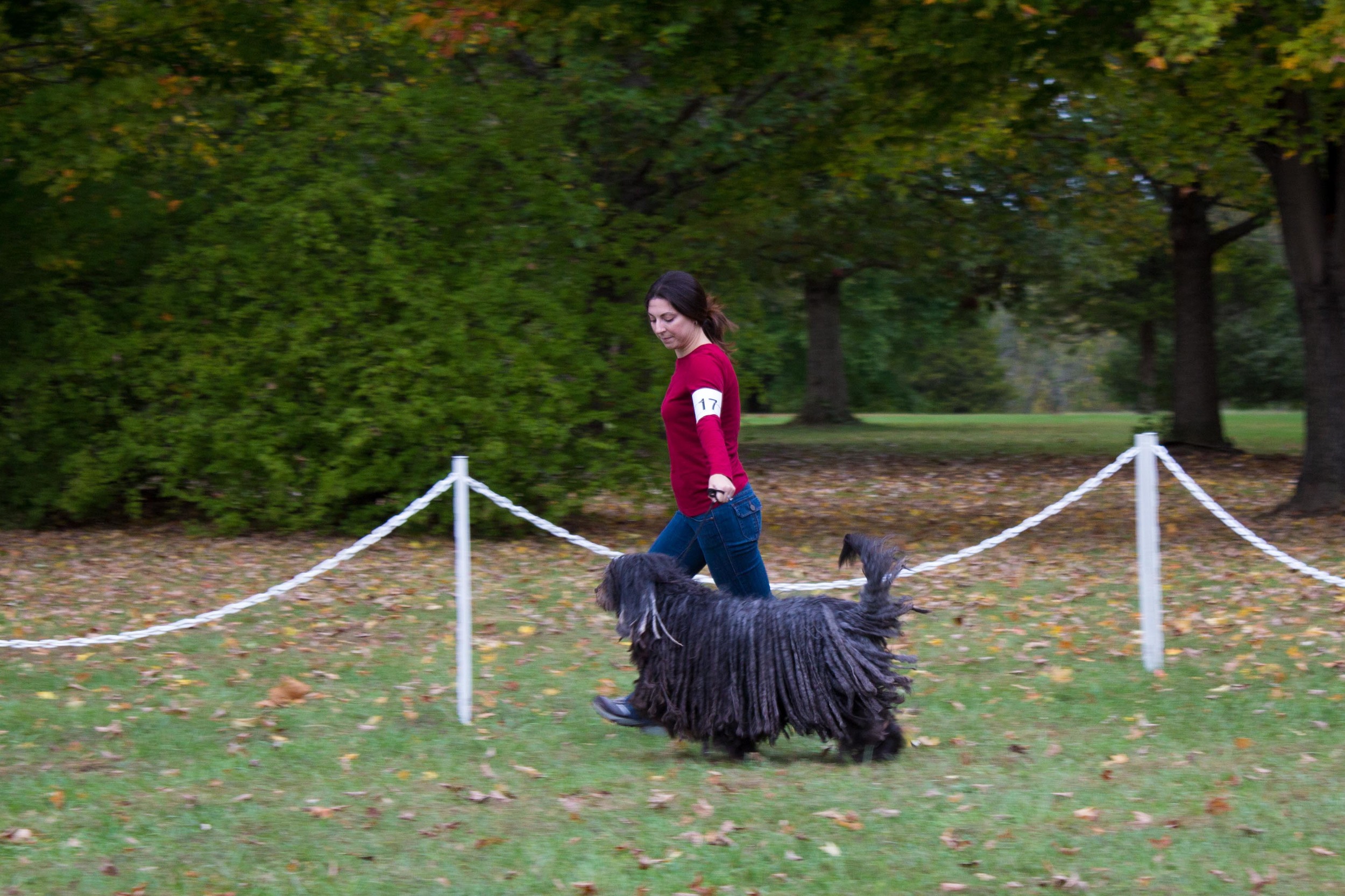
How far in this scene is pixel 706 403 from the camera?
5484 mm

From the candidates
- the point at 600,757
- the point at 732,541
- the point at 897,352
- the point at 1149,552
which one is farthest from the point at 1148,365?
the point at 600,757

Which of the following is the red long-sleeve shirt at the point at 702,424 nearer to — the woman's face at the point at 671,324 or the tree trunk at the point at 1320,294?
the woman's face at the point at 671,324

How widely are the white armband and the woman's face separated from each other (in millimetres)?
243

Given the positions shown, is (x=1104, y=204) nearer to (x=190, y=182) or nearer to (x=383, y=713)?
(x=190, y=182)

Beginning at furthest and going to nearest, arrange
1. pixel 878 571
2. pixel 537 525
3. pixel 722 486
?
pixel 537 525
pixel 878 571
pixel 722 486

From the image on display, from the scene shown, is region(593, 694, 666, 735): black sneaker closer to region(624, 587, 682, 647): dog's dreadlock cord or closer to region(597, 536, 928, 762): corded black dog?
region(597, 536, 928, 762): corded black dog

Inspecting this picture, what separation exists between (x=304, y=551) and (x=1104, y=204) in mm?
14721

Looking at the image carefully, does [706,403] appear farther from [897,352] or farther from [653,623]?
[897,352]

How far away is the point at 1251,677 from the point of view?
23.5ft

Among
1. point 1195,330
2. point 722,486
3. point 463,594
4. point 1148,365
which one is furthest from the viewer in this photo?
point 1148,365

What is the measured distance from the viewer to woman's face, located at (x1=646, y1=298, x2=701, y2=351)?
219 inches

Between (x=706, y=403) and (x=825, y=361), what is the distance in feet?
89.6

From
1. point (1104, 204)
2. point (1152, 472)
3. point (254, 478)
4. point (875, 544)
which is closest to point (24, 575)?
point (254, 478)

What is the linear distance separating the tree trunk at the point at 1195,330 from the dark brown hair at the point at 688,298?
16.9 meters
